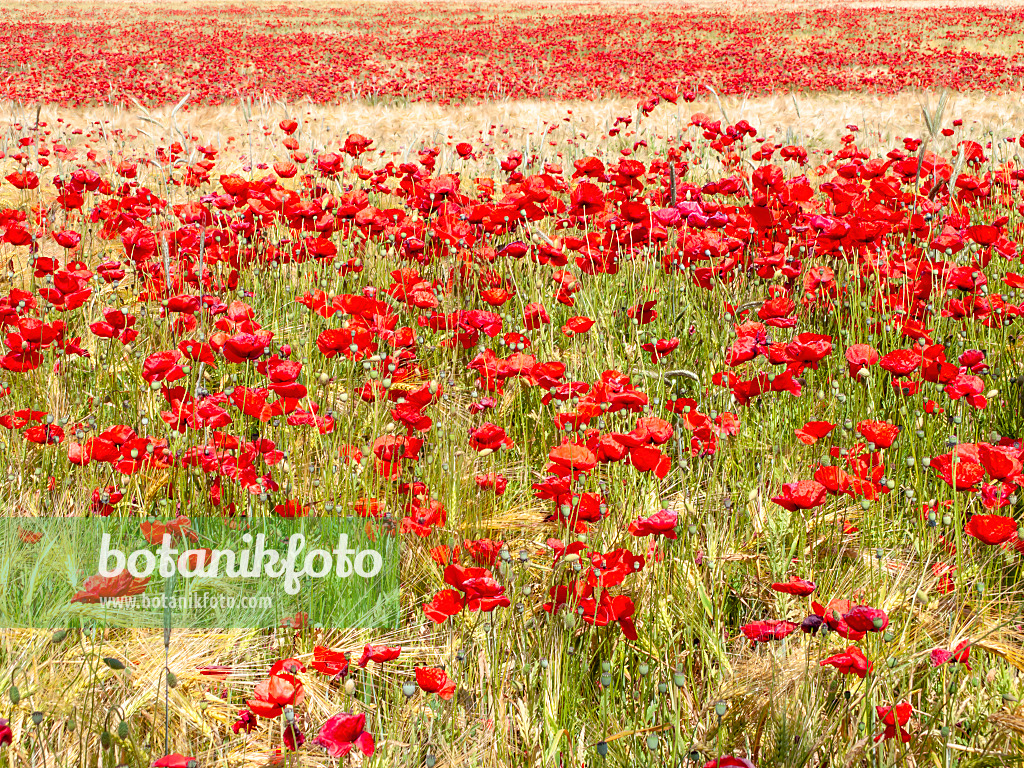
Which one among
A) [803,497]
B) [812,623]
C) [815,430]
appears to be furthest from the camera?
[815,430]

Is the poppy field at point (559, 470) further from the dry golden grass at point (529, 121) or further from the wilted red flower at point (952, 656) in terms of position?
the dry golden grass at point (529, 121)

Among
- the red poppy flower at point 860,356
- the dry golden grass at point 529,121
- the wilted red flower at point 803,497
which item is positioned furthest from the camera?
the dry golden grass at point 529,121

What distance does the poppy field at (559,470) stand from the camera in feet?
4.17

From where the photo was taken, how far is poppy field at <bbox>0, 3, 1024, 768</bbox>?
127cm

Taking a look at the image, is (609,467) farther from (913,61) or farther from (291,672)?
(913,61)

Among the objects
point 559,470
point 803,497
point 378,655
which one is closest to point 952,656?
point 803,497

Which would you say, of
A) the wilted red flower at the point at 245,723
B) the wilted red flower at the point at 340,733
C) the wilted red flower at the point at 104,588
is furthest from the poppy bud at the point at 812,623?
the wilted red flower at the point at 104,588

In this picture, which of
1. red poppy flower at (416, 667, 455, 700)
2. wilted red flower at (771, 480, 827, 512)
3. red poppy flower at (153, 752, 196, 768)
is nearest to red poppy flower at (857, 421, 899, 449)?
wilted red flower at (771, 480, 827, 512)

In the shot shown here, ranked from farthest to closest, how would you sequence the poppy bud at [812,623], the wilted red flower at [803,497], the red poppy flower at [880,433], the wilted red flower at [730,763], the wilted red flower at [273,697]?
the red poppy flower at [880,433] → the wilted red flower at [803,497] → the poppy bud at [812,623] → the wilted red flower at [273,697] → the wilted red flower at [730,763]

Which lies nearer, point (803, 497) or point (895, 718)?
point (895, 718)

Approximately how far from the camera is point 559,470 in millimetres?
1574

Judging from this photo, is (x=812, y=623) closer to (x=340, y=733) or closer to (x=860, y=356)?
(x=340, y=733)

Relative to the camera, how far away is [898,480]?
76.5 inches

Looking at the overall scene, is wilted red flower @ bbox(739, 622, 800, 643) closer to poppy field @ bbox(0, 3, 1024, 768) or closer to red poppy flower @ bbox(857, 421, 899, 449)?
poppy field @ bbox(0, 3, 1024, 768)
